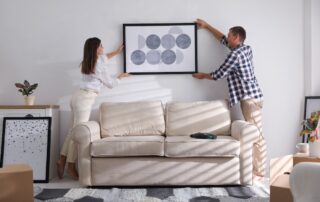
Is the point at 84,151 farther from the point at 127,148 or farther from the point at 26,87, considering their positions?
the point at 26,87

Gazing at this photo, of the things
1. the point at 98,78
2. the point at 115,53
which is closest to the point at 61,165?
the point at 98,78

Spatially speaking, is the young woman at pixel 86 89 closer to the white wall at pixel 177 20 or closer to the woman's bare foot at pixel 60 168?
the woman's bare foot at pixel 60 168

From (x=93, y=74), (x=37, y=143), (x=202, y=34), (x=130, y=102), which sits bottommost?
(x=37, y=143)

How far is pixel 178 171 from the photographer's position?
396 centimetres

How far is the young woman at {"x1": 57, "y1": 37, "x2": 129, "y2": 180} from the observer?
14.9ft

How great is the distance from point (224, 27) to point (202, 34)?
0.27 meters

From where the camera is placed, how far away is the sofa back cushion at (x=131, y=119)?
4.55 metres

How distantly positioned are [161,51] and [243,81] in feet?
3.33

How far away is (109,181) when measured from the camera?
3.98m

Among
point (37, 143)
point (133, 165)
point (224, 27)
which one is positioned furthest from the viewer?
point (224, 27)

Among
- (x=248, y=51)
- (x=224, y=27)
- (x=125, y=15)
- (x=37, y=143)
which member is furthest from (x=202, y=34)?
(x=37, y=143)

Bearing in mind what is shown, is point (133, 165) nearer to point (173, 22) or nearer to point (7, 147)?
point (7, 147)

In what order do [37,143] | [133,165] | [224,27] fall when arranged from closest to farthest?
[133,165]
[37,143]
[224,27]

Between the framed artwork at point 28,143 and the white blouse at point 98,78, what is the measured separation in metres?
0.55
